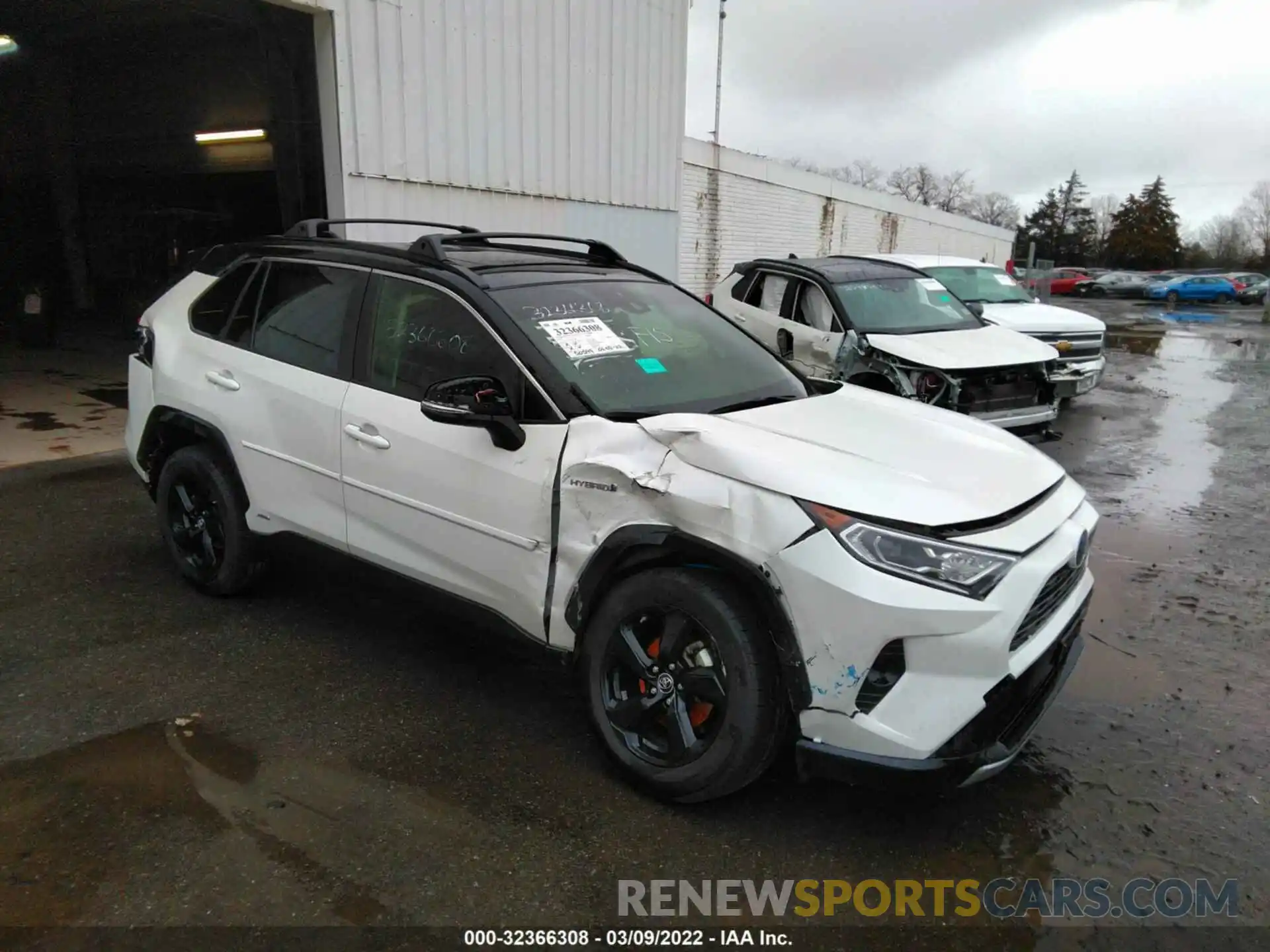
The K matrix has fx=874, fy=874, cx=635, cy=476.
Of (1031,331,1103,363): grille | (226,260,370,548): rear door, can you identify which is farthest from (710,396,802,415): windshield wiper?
(1031,331,1103,363): grille

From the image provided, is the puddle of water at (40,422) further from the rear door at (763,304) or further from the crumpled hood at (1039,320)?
the crumpled hood at (1039,320)

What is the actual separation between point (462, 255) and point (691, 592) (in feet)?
6.28

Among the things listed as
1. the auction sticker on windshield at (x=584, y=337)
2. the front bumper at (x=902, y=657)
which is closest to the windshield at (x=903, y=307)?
the auction sticker on windshield at (x=584, y=337)

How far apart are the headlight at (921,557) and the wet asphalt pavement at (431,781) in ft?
3.06

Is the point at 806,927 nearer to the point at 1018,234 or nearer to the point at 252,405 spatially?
the point at 252,405

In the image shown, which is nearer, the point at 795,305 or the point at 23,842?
the point at 23,842

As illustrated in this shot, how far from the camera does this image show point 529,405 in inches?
124

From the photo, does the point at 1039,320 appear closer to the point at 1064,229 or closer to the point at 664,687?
the point at 664,687

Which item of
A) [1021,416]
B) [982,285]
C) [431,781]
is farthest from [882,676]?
[982,285]

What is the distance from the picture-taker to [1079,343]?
1013 cm

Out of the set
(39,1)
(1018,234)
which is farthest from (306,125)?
(1018,234)

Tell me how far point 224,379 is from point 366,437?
43.8 inches

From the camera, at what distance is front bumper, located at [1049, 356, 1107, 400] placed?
9094 mm

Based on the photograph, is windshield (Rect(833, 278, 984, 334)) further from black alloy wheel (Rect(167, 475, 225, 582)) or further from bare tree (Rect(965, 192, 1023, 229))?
bare tree (Rect(965, 192, 1023, 229))
